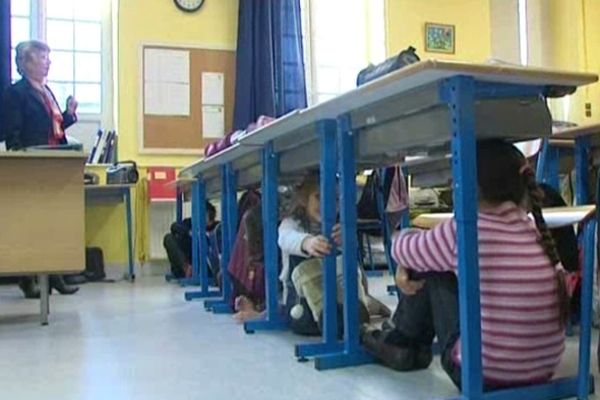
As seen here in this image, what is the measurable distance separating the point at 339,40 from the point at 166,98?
1.70 m

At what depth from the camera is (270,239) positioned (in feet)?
7.94

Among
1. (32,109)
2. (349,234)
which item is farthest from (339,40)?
(349,234)

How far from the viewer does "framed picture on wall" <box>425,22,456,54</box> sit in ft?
19.8

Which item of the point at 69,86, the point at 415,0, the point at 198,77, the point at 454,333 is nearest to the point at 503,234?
the point at 454,333

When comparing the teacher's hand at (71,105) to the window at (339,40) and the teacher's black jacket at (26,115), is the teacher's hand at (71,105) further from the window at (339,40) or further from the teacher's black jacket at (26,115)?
the window at (339,40)

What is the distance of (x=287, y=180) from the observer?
9.32 ft

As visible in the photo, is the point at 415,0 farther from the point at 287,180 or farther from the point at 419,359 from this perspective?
the point at 419,359

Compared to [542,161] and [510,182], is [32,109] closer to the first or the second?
[542,161]

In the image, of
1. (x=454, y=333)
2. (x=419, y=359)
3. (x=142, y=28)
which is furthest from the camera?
(x=142, y=28)

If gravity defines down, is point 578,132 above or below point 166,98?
below

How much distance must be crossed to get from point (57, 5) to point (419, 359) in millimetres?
4659

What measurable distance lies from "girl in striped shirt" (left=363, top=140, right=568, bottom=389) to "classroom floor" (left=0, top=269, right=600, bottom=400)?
0.65 feet

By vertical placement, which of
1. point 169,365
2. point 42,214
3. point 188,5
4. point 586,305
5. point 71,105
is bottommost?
point 169,365

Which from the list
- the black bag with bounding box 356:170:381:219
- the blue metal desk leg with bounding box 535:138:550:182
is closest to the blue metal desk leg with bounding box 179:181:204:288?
the black bag with bounding box 356:170:381:219
